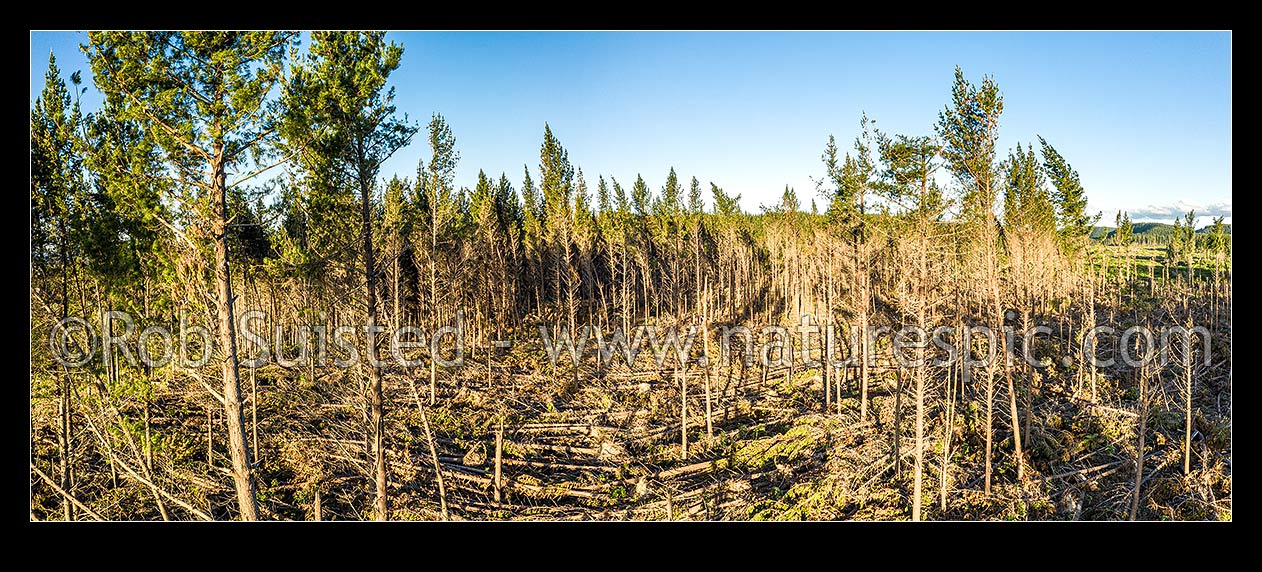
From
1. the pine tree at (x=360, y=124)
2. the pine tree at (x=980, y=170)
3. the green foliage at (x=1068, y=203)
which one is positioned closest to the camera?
the pine tree at (x=360, y=124)

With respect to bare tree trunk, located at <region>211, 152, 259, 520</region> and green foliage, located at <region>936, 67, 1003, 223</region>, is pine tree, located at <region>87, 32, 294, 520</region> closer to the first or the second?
bare tree trunk, located at <region>211, 152, 259, 520</region>

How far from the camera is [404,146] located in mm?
9594

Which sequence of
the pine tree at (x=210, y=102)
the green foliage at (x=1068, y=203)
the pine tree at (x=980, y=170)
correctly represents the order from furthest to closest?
the green foliage at (x=1068, y=203) < the pine tree at (x=980, y=170) < the pine tree at (x=210, y=102)

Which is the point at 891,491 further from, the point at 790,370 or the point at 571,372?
the point at 571,372

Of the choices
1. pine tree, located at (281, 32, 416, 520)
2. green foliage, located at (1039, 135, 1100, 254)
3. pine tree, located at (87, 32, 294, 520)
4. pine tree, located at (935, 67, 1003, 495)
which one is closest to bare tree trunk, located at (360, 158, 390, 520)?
pine tree, located at (281, 32, 416, 520)

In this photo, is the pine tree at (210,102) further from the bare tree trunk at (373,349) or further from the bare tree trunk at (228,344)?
the bare tree trunk at (373,349)

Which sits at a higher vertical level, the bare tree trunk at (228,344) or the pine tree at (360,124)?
the pine tree at (360,124)

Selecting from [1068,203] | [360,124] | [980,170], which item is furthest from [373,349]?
[1068,203]

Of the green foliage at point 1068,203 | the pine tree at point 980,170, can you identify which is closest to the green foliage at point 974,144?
the pine tree at point 980,170

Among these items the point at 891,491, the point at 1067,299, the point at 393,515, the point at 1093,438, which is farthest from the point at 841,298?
the point at 393,515

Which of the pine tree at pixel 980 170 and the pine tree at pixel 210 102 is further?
the pine tree at pixel 980 170

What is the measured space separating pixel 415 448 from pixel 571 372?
30.4ft

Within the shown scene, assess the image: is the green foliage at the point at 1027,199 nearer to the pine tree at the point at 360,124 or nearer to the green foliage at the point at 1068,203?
the green foliage at the point at 1068,203

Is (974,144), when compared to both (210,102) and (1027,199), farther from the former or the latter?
(210,102)
